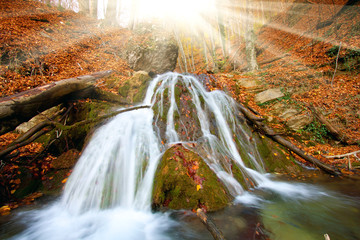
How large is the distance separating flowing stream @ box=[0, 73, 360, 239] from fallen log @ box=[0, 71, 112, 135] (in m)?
1.52

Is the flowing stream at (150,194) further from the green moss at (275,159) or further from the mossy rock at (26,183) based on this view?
the mossy rock at (26,183)

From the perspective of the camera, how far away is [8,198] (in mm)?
3293

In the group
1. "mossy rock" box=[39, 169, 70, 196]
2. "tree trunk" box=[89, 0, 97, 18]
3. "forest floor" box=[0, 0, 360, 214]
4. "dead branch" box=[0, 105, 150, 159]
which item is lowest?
"mossy rock" box=[39, 169, 70, 196]

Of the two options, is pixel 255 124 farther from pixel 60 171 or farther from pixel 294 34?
pixel 294 34

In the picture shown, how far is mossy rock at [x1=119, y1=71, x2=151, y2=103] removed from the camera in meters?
6.50

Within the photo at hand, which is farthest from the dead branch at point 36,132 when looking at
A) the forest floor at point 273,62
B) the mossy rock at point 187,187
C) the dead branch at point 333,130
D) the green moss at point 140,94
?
the dead branch at point 333,130

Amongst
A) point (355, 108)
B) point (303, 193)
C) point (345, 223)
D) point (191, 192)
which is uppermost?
point (355, 108)

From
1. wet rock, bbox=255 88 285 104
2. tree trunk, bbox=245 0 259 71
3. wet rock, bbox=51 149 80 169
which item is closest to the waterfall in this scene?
wet rock, bbox=51 149 80 169

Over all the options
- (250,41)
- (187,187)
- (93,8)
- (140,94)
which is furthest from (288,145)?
(93,8)

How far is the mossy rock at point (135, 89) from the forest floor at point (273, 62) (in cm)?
57

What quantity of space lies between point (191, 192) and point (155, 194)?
30.2 inches

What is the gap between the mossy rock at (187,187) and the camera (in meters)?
2.75

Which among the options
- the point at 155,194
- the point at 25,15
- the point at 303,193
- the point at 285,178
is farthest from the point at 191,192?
the point at 25,15

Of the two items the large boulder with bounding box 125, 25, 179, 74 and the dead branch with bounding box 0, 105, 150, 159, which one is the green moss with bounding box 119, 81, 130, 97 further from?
the large boulder with bounding box 125, 25, 179, 74
